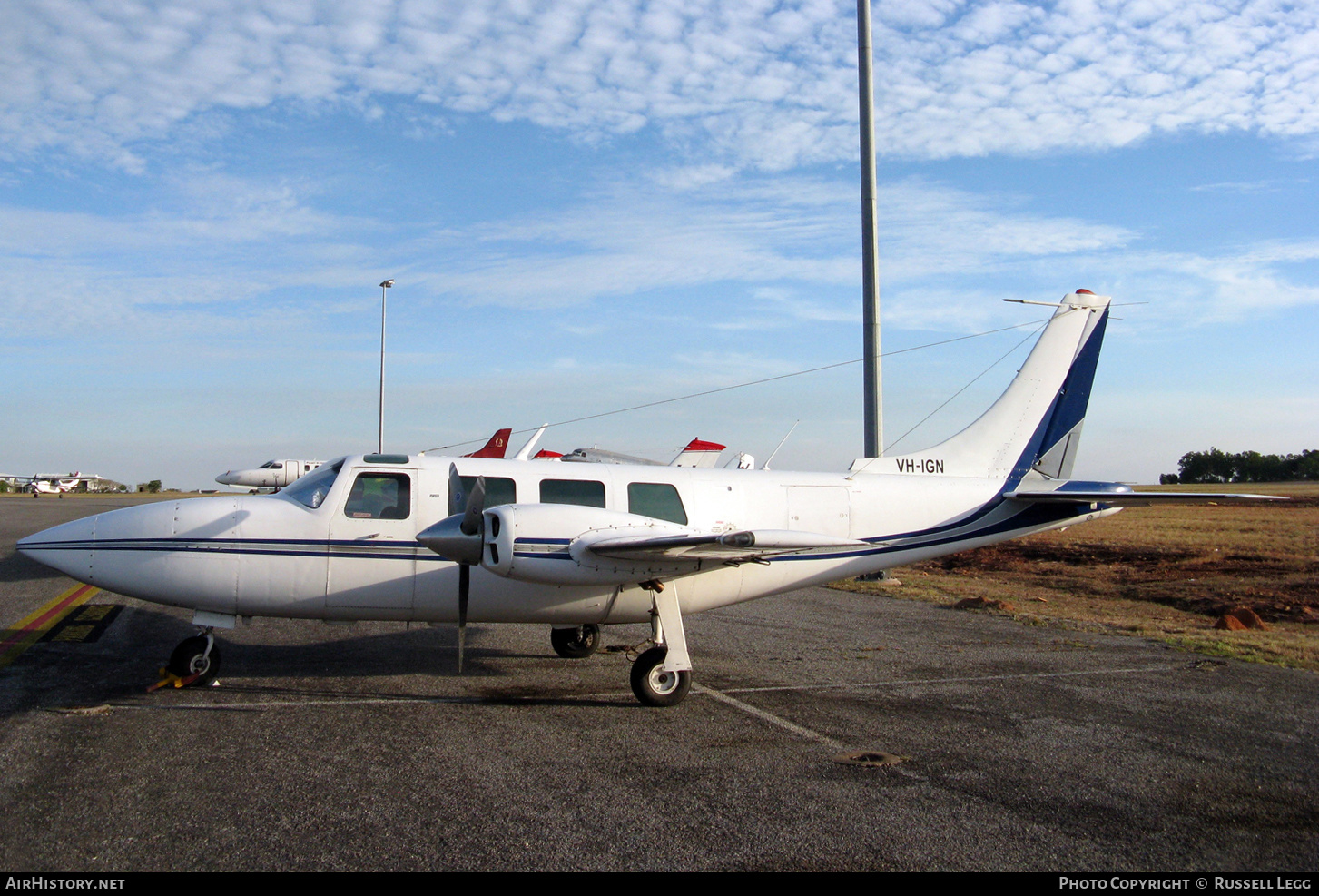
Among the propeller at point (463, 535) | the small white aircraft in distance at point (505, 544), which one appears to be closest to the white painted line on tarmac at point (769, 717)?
the small white aircraft in distance at point (505, 544)

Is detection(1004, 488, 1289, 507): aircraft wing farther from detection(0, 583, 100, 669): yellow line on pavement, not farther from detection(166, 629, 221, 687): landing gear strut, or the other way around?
detection(0, 583, 100, 669): yellow line on pavement

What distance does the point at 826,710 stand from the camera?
8.54m

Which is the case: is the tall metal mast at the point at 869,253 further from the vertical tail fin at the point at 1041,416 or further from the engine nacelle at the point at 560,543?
the engine nacelle at the point at 560,543

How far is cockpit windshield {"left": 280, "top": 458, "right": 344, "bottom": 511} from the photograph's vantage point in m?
9.41

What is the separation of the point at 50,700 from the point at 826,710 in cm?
730

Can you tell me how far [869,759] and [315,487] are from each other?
6251 mm

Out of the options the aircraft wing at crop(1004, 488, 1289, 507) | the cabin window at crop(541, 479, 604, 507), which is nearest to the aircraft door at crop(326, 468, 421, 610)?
the cabin window at crop(541, 479, 604, 507)

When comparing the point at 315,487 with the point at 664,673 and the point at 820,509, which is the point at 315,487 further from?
the point at 820,509

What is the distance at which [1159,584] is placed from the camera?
21.1m

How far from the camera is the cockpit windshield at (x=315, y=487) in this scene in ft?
30.9

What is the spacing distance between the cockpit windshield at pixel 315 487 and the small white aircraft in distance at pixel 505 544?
0.07 ft

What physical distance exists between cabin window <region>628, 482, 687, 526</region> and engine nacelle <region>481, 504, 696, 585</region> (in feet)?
2.92

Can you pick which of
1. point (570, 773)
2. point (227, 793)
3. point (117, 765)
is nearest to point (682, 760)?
point (570, 773)

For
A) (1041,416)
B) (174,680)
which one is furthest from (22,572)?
(1041,416)
